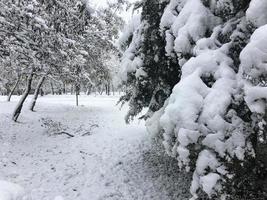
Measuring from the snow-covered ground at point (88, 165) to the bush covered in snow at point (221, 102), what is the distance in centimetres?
301

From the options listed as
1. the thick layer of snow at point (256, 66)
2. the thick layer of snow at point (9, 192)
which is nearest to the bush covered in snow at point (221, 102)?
the thick layer of snow at point (256, 66)

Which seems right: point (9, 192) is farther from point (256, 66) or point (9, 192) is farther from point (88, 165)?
point (256, 66)

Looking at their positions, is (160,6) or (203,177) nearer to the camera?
(203,177)

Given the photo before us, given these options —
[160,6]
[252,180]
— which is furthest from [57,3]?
[252,180]

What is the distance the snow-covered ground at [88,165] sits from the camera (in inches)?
341

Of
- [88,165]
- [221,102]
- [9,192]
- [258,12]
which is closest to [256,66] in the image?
[221,102]

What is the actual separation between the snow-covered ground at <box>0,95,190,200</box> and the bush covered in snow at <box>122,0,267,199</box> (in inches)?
118

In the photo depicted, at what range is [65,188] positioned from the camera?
8.75 m

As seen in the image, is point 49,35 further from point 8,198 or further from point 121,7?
point 121,7

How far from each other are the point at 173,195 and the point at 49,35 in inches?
214

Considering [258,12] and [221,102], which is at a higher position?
[258,12]

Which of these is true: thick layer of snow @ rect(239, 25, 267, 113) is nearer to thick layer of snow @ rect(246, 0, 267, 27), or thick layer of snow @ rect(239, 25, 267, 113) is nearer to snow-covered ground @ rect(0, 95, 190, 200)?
thick layer of snow @ rect(246, 0, 267, 27)

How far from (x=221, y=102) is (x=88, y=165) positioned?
5868mm

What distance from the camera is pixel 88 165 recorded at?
10164mm
